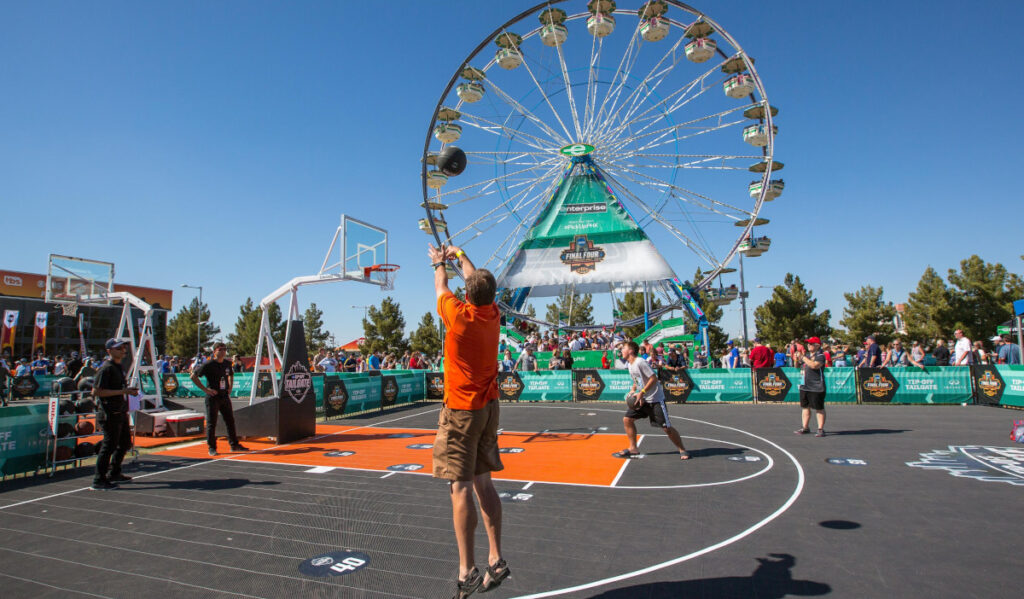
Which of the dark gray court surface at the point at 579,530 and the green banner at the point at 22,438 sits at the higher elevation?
the green banner at the point at 22,438

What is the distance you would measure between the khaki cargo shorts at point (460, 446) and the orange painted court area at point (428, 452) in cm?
400

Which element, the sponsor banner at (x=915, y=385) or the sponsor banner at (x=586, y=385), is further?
the sponsor banner at (x=586, y=385)

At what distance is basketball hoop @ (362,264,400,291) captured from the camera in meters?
13.2

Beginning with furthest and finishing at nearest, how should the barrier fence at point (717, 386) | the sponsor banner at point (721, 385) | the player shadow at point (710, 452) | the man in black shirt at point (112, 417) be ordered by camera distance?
1. the sponsor banner at point (721, 385)
2. the barrier fence at point (717, 386)
3. the player shadow at point (710, 452)
4. the man in black shirt at point (112, 417)

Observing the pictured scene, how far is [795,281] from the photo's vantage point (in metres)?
36.4

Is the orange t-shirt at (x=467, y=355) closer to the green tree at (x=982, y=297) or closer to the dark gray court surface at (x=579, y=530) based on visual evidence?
the dark gray court surface at (x=579, y=530)

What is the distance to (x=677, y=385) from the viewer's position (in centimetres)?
1741

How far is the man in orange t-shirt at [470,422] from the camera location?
3.33m

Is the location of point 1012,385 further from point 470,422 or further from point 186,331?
point 186,331

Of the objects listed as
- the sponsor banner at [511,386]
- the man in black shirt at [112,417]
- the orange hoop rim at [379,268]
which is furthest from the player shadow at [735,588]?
the sponsor banner at [511,386]

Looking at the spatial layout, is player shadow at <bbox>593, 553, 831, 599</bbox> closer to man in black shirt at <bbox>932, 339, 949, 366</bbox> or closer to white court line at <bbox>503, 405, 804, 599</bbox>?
white court line at <bbox>503, 405, 804, 599</bbox>

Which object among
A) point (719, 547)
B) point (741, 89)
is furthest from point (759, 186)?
Answer: point (719, 547)

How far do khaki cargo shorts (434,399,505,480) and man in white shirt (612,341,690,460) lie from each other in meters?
5.34

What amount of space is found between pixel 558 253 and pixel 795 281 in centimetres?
1899
